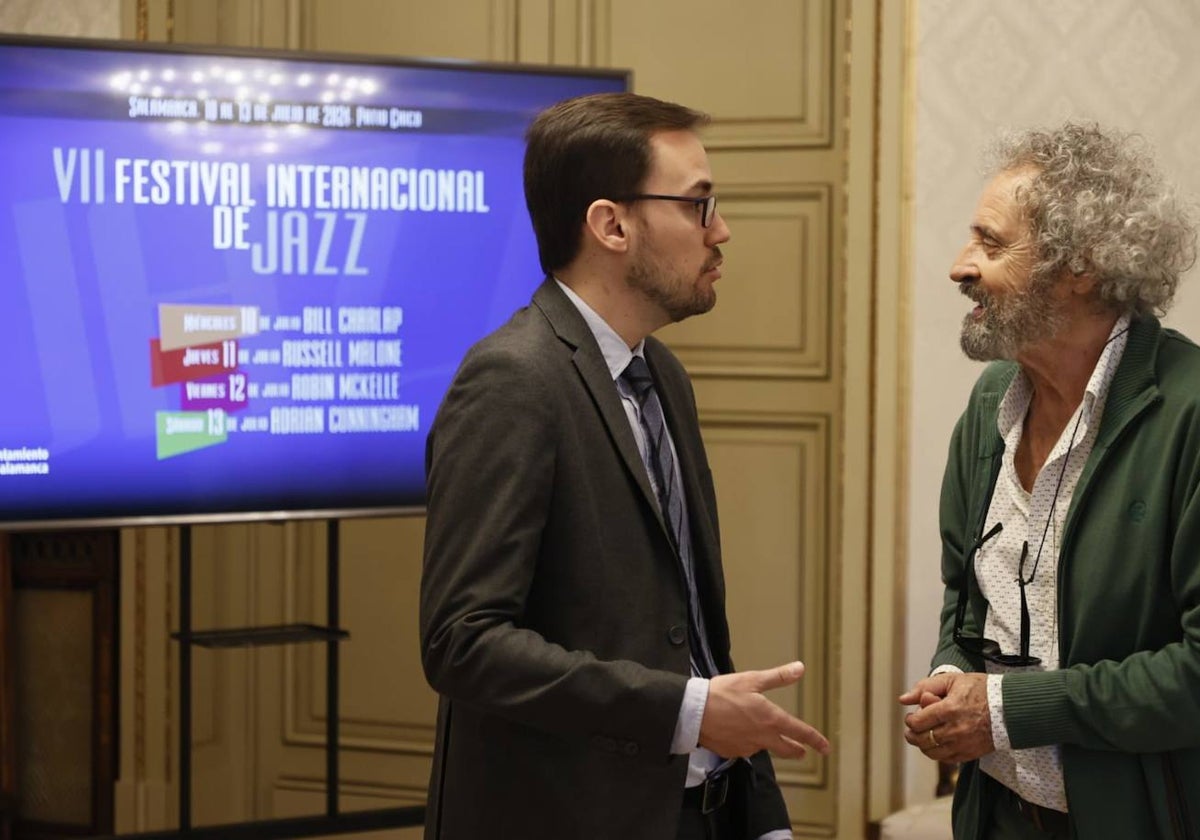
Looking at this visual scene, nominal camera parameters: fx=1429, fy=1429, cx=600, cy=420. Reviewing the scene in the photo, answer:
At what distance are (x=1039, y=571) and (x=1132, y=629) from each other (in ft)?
0.48

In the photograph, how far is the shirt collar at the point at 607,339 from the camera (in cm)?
188

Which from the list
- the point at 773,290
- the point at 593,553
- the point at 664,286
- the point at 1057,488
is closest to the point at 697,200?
the point at 664,286

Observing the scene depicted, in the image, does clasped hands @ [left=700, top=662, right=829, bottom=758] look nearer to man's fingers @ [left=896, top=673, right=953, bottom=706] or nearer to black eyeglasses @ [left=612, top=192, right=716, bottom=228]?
man's fingers @ [left=896, top=673, right=953, bottom=706]

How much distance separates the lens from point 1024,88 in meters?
3.76

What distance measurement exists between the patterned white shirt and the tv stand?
1676mm

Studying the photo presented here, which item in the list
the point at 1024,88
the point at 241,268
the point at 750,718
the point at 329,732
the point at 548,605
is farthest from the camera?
the point at 1024,88

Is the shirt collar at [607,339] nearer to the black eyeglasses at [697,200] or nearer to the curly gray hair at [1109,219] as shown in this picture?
the black eyeglasses at [697,200]

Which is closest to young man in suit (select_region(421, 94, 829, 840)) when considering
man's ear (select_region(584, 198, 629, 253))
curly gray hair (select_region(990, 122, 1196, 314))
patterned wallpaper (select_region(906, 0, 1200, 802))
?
man's ear (select_region(584, 198, 629, 253))

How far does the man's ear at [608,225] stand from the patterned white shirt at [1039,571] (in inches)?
25.9

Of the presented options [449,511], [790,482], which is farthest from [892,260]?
[449,511]

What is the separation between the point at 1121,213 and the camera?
1923 millimetres

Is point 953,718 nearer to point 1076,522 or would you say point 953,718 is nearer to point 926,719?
point 926,719

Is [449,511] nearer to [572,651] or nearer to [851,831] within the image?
[572,651]

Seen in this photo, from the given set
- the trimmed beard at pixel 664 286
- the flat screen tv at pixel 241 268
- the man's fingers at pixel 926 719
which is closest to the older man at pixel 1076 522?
the man's fingers at pixel 926 719
